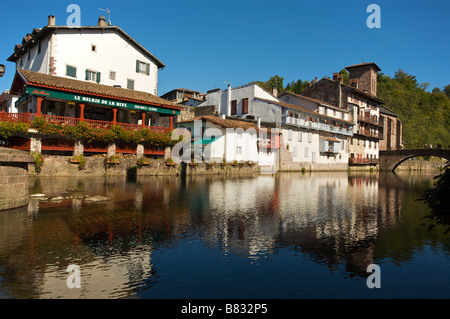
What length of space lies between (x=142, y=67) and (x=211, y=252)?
3455cm

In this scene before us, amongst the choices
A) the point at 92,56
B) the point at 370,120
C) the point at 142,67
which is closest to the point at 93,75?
the point at 92,56

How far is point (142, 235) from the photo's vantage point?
31.4 ft

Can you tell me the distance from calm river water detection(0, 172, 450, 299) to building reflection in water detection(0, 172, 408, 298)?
3 cm

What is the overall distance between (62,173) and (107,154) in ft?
14.2

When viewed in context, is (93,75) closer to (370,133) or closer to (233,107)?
(233,107)

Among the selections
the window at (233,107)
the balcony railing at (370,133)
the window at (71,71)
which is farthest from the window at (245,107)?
the balcony railing at (370,133)

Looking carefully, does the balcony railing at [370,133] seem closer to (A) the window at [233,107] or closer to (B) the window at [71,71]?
(A) the window at [233,107]

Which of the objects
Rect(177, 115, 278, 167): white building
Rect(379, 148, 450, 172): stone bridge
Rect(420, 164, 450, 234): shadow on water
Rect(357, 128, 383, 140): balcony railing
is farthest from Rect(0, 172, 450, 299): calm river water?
Rect(379, 148, 450, 172): stone bridge

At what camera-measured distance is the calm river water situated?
612 centimetres

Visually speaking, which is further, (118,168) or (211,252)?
(118,168)

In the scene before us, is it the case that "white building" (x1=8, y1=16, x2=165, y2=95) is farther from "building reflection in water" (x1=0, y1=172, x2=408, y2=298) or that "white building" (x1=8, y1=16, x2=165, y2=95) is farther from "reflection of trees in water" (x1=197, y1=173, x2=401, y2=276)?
"reflection of trees in water" (x1=197, y1=173, x2=401, y2=276)

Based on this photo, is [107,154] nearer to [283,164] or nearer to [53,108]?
[53,108]

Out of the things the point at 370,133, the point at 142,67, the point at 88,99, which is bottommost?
the point at 88,99
